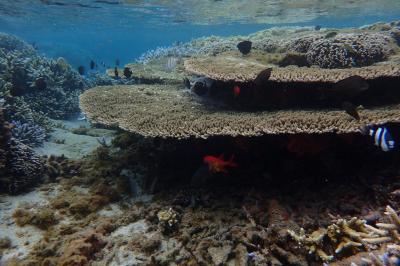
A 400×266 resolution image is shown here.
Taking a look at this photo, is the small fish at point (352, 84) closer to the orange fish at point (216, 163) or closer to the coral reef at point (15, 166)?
the orange fish at point (216, 163)

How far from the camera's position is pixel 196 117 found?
6398mm

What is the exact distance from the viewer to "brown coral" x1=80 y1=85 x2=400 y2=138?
16.6 feet

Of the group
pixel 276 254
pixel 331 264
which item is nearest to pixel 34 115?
pixel 276 254

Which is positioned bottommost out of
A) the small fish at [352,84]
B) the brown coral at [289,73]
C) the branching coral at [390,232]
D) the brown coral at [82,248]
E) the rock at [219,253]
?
the brown coral at [82,248]

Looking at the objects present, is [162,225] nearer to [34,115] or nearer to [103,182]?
[103,182]

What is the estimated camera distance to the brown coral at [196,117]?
505cm

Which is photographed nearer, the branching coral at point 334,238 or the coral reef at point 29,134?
the branching coral at point 334,238

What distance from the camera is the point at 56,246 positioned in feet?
16.4

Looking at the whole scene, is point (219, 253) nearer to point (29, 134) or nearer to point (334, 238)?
point (334, 238)

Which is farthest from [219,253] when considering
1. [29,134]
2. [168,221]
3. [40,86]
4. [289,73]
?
[40,86]

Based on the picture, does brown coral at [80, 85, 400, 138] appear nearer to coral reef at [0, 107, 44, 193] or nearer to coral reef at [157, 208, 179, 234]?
coral reef at [157, 208, 179, 234]

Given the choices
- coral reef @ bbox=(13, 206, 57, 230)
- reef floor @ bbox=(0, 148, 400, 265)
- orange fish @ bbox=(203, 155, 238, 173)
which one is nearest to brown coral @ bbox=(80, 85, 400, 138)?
orange fish @ bbox=(203, 155, 238, 173)

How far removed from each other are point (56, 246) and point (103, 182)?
6.07ft

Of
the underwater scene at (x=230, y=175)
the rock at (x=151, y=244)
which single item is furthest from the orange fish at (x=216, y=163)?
the rock at (x=151, y=244)
